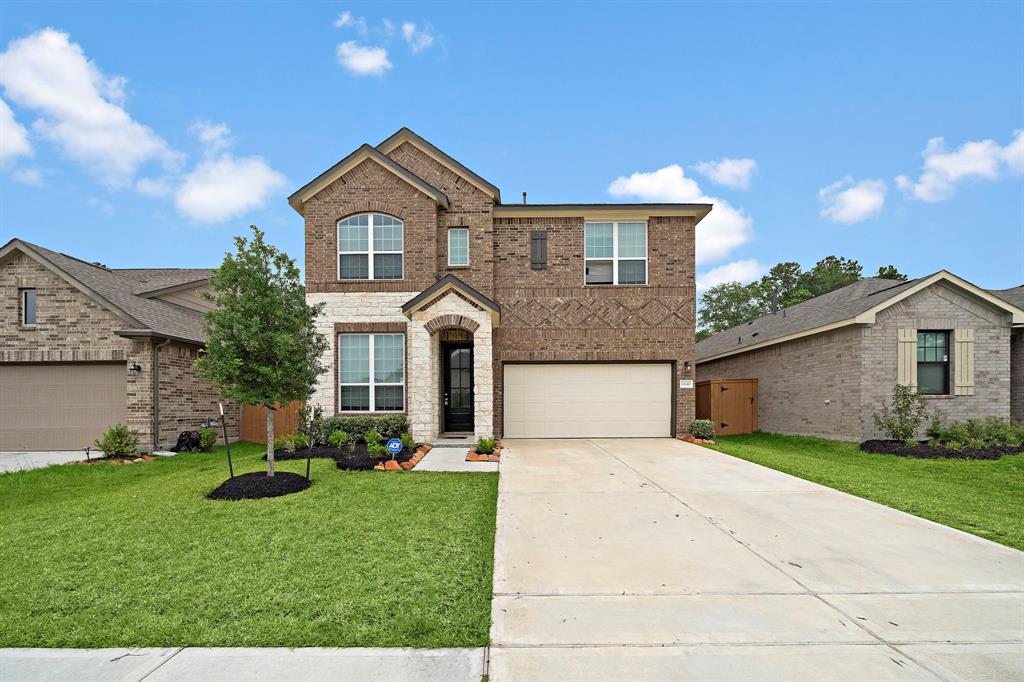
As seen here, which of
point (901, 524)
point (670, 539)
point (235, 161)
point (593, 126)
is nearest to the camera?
point (670, 539)

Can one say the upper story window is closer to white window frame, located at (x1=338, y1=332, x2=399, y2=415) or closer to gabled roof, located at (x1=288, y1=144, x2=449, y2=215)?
gabled roof, located at (x1=288, y1=144, x2=449, y2=215)

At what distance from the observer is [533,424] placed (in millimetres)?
13500

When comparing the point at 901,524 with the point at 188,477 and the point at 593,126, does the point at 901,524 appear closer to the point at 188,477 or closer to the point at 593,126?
the point at 188,477

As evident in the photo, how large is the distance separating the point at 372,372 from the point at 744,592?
1031 centimetres

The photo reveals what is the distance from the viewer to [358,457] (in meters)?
9.70

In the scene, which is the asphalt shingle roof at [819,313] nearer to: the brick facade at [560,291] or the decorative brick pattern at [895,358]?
the decorative brick pattern at [895,358]

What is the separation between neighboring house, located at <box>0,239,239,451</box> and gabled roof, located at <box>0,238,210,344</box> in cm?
3

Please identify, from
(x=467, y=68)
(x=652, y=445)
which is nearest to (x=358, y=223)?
(x=467, y=68)

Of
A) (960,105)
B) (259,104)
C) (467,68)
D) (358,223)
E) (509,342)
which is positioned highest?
(467,68)

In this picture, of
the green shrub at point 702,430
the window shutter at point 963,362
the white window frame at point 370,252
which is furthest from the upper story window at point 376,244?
the window shutter at point 963,362

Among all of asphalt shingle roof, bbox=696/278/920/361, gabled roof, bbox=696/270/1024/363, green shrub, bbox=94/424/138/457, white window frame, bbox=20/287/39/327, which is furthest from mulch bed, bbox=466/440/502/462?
white window frame, bbox=20/287/39/327

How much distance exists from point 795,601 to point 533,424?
9.93 m

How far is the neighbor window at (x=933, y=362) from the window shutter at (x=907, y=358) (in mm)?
401

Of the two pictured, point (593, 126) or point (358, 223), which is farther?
point (593, 126)
